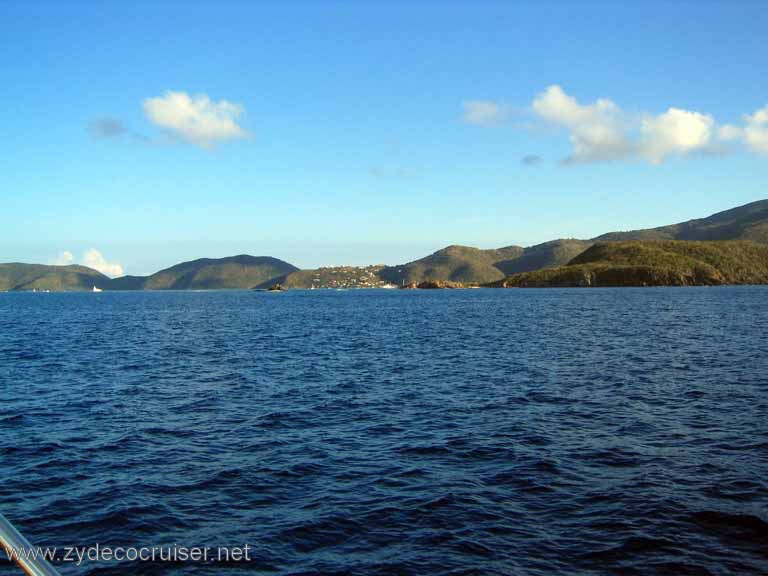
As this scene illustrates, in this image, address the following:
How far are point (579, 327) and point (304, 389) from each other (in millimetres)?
58178

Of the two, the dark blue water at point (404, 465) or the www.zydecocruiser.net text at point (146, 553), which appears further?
the dark blue water at point (404, 465)

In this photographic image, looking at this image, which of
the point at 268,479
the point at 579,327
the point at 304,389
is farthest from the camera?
the point at 579,327

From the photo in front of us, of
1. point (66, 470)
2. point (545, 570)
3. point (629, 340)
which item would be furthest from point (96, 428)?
point (629, 340)

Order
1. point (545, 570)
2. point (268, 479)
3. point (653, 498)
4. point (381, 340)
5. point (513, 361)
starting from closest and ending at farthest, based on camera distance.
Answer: point (545, 570) < point (653, 498) < point (268, 479) < point (513, 361) < point (381, 340)

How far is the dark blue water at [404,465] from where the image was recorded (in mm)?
15422

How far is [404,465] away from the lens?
22203 millimetres

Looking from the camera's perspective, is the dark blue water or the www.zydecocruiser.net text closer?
the www.zydecocruiser.net text

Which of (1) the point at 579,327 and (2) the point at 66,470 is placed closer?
(2) the point at 66,470

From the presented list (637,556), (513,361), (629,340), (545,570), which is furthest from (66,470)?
(629,340)

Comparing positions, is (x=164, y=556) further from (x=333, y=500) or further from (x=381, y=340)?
(x=381, y=340)

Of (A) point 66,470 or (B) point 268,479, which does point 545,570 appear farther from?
(A) point 66,470

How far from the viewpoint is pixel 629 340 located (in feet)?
223

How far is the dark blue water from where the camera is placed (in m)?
15.4

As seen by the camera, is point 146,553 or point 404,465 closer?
point 146,553
